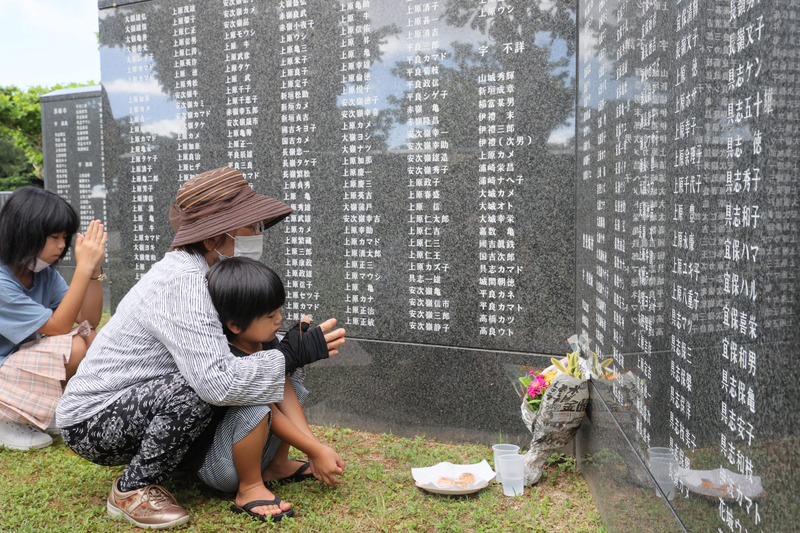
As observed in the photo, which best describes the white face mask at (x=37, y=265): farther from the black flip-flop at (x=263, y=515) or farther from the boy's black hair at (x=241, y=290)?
the black flip-flop at (x=263, y=515)

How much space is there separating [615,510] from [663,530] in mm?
658

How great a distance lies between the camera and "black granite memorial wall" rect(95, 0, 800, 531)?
115 cm

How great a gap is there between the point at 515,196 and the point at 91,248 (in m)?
2.32

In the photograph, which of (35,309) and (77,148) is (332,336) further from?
(77,148)

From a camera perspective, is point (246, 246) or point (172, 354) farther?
point (246, 246)

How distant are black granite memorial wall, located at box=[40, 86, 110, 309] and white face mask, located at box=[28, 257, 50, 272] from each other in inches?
180

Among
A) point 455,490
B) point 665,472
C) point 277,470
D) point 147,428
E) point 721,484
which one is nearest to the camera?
point 721,484

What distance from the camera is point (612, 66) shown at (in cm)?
229

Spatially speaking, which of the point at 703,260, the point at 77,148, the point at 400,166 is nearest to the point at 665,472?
the point at 703,260

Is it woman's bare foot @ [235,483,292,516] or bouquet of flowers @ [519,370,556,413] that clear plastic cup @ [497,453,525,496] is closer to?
bouquet of flowers @ [519,370,556,413]

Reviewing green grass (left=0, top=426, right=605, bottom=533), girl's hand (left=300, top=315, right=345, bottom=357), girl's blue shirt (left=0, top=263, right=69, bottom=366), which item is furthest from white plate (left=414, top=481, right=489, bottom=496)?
girl's blue shirt (left=0, top=263, right=69, bottom=366)

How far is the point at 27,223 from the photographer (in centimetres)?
316

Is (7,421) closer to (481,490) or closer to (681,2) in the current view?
(481,490)

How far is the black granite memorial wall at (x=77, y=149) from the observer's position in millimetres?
7535
